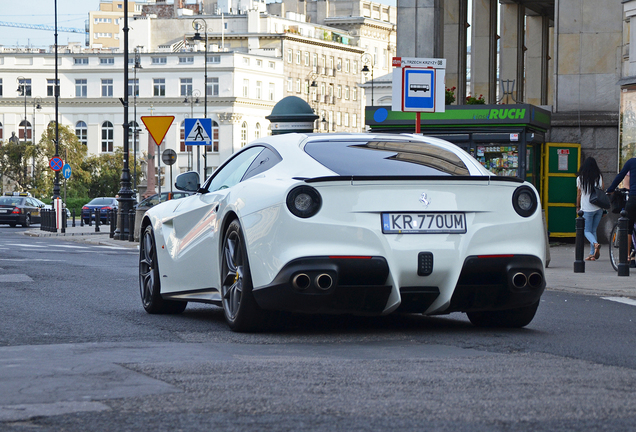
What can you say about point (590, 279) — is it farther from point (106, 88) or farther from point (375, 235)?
point (106, 88)

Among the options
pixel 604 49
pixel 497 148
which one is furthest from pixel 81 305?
pixel 604 49

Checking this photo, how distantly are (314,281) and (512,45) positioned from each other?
39.3 meters

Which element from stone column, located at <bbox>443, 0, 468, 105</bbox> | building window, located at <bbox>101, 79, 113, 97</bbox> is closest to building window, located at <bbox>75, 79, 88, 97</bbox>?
building window, located at <bbox>101, 79, 113, 97</bbox>

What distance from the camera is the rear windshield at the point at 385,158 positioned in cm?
782

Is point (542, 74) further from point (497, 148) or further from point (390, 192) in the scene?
point (390, 192)

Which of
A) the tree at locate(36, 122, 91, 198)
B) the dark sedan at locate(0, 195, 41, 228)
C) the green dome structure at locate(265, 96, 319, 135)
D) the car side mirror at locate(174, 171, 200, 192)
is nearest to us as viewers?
the car side mirror at locate(174, 171, 200, 192)

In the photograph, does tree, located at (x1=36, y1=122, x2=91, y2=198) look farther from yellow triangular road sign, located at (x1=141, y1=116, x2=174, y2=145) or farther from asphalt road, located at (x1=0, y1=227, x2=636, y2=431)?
asphalt road, located at (x1=0, y1=227, x2=636, y2=431)

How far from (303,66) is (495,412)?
140m

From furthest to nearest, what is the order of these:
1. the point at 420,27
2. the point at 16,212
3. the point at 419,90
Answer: the point at 16,212
the point at 420,27
the point at 419,90

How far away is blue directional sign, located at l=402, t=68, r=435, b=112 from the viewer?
15.9 meters

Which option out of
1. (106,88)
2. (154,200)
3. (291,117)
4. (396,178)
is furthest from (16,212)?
(106,88)

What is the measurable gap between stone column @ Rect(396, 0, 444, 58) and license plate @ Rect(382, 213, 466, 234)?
73.8ft

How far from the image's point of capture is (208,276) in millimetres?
8695

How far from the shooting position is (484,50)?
42375 millimetres
